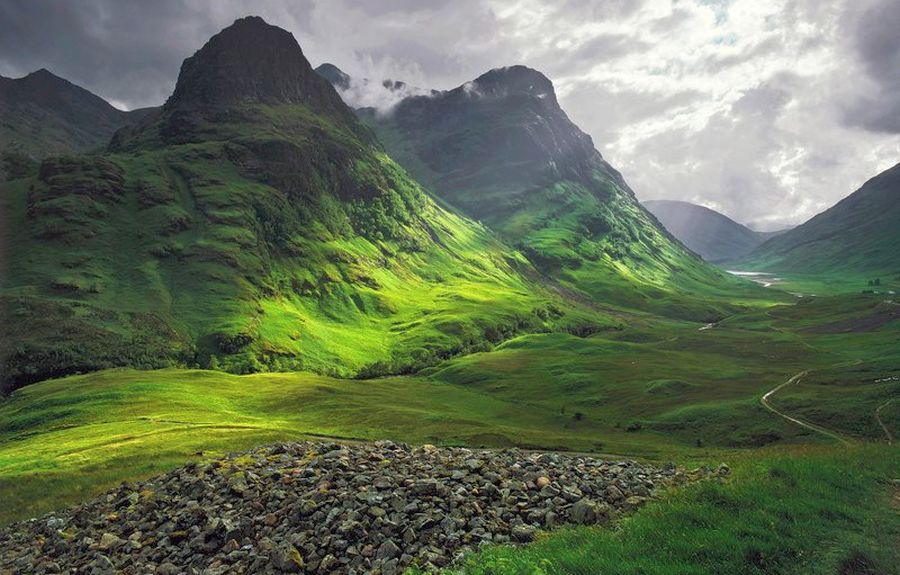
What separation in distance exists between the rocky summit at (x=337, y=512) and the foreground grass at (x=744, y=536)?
263 cm

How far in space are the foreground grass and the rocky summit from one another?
263 cm

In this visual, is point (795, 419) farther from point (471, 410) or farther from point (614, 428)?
point (471, 410)

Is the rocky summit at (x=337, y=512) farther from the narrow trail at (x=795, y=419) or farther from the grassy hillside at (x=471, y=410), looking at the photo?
the narrow trail at (x=795, y=419)

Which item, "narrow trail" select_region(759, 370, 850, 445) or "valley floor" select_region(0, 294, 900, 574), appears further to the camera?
"narrow trail" select_region(759, 370, 850, 445)

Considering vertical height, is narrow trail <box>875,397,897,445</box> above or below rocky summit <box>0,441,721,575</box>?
below

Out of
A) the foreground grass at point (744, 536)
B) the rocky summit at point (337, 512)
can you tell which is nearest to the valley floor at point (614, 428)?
the foreground grass at point (744, 536)

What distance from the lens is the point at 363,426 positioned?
316 ft

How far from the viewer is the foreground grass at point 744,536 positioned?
1512cm

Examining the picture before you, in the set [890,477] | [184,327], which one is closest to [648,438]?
[890,477]

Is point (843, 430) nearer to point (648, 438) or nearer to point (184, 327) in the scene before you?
point (648, 438)

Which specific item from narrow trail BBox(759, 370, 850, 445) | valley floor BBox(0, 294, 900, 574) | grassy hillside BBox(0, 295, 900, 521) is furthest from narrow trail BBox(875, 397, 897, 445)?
narrow trail BBox(759, 370, 850, 445)

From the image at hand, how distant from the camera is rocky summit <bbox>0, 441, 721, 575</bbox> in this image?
2031 centimetres

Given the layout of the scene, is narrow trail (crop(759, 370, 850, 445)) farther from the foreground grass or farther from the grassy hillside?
the foreground grass

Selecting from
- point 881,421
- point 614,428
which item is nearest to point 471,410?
point 614,428
